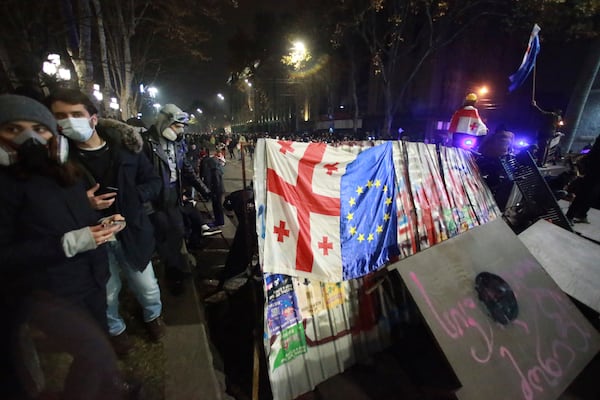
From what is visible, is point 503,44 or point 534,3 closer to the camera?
point 534,3

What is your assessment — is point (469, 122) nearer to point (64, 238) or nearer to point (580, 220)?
point (580, 220)

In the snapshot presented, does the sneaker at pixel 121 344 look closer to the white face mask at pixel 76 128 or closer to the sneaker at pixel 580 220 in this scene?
the white face mask at pixel 76 128

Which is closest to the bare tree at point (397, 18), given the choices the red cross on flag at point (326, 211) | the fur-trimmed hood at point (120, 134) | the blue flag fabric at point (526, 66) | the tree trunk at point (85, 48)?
the blue flag fabric at point (526, 66)

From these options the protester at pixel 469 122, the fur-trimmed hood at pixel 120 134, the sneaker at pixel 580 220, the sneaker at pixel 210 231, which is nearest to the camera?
the fur-trimmed hood at pixel 120 134

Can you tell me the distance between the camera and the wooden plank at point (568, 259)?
131 inches

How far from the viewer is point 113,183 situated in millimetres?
2410

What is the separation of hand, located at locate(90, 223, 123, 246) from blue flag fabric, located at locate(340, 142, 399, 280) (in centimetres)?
193

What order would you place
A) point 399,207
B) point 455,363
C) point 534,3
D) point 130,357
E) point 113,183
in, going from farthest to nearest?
1. point 534,3
2. point 399,207
3. point 130,357
4. point 113,183
5. point 455,363

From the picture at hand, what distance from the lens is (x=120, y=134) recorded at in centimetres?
250

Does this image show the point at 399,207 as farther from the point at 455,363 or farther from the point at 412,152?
the point at 455,363

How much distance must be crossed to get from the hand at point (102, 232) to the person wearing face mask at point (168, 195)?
67.3 inches

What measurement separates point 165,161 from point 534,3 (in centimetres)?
1626

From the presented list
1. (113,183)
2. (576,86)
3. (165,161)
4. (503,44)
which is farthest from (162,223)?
(503,44)

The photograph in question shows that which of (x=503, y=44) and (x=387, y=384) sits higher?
(x=503, y=44)
